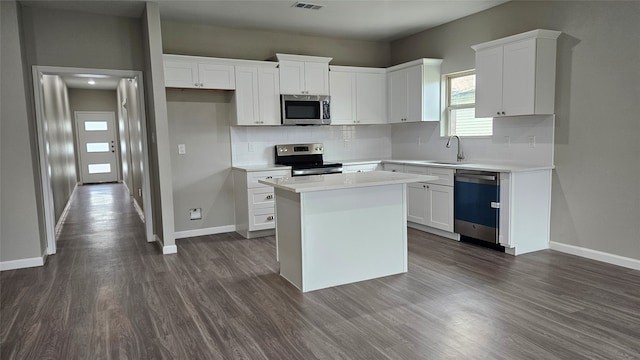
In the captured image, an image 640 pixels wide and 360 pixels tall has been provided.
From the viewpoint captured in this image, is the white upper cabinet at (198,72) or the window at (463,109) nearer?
the white upper cabinet at (198,72)

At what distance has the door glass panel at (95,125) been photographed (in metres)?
11.8

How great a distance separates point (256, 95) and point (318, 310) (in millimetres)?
3161

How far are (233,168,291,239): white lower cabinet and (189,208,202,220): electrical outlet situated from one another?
22.7 inches

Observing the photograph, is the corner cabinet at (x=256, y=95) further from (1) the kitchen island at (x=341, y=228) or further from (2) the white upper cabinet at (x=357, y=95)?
(1) the kitchen island at (x=341, y=228)

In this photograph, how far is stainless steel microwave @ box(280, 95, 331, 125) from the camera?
550 centimetres

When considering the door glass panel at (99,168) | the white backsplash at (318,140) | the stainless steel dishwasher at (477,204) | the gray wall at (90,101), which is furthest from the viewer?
the door glass panel at (99,168)

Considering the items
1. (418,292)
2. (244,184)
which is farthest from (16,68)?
(418,292)

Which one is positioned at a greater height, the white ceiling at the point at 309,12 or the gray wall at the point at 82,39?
the white ceiling at the point at 309,12

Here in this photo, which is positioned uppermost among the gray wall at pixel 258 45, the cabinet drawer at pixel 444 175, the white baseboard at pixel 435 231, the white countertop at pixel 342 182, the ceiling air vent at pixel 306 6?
the ceiling air vent at pixel 306 6

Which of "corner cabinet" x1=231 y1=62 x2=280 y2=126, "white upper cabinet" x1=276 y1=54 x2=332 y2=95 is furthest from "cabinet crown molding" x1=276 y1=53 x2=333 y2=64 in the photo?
"corner cabinet" x1=231 y1=62 x2=280 y2=126

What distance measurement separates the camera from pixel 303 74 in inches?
220

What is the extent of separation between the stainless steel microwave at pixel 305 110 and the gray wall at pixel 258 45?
749mm

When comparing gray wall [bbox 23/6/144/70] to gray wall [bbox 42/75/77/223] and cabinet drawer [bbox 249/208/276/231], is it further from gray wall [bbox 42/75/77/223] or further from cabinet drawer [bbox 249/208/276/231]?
cabinet drawer [bbox 249/208/276/231]

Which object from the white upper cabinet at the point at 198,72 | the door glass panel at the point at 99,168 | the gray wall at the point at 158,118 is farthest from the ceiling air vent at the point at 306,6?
the door glass panel at the point at 99,168
